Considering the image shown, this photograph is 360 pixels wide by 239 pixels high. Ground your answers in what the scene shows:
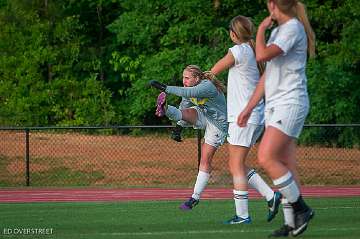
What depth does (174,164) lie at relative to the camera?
26.2 meters

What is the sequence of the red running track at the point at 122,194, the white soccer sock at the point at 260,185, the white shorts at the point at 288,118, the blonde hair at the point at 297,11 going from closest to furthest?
the white shorts at the point at 288,118, the blonde hair at the point at 297,11, the white soccer sock at the point at 260,185, the red running track at the point at 122,194

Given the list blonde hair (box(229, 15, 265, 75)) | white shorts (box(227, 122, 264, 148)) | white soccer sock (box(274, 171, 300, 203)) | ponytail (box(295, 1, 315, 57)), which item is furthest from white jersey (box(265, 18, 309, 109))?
blonde hair (box(229, 15, 265, 75))

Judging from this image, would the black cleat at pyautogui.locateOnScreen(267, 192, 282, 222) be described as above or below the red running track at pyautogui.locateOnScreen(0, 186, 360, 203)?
above

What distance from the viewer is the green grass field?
10570 millimetres

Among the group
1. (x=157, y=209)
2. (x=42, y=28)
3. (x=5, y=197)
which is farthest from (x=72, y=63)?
(x=157, y=209)

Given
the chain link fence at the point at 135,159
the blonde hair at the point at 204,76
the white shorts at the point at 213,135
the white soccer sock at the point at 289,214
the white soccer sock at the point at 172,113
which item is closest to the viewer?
the white soccer sock at the point at 289,214

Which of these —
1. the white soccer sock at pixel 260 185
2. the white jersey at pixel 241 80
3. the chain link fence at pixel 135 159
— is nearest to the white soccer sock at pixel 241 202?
the white soccer sock at pixel 260 185

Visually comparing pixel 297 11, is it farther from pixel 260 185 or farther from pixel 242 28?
pixel 260 185

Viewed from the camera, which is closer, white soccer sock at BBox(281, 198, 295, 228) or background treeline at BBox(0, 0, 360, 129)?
white soccer sock at BBox(281, 198, 295, 228)

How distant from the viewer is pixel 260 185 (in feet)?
39.9

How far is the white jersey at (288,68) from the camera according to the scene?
943cm

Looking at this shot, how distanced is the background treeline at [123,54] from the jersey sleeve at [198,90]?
18.4 metres

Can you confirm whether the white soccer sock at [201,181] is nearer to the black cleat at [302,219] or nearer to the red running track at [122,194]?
the black cleat at [302,219]

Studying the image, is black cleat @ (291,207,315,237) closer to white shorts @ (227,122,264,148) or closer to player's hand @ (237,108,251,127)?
player's hand @ (237,108,251,127)
